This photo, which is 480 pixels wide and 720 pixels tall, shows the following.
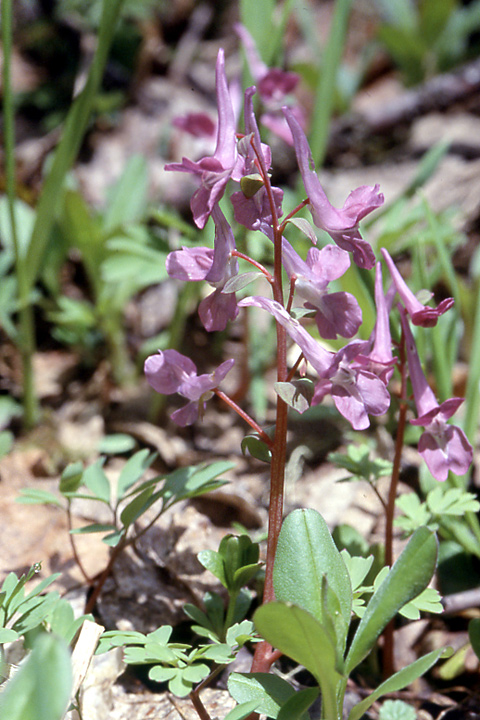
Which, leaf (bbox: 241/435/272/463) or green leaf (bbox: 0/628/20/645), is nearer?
green leaf (bbox: 0/628/20/645)

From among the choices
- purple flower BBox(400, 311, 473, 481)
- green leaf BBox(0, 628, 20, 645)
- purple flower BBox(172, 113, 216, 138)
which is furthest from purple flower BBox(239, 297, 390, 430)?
purple flower BBox(172, 113, 216, 138)

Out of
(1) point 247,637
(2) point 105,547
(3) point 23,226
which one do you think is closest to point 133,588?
(2) point 105,547

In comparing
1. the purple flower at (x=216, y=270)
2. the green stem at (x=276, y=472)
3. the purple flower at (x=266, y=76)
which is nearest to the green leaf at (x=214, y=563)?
the green stem at (x=276, y=472)

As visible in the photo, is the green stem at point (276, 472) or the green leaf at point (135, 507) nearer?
the green stem at point (276, 472)

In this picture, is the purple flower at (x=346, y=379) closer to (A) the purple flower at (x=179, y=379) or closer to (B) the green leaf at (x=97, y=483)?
(A) the purple flower at (x=179, y=379)

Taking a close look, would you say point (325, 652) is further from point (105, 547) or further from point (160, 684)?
point (105, 547)

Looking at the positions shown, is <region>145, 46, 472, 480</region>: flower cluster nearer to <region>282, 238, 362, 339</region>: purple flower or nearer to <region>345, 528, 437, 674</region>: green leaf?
<region>282, 238, 362, 339</region>: purple flower
